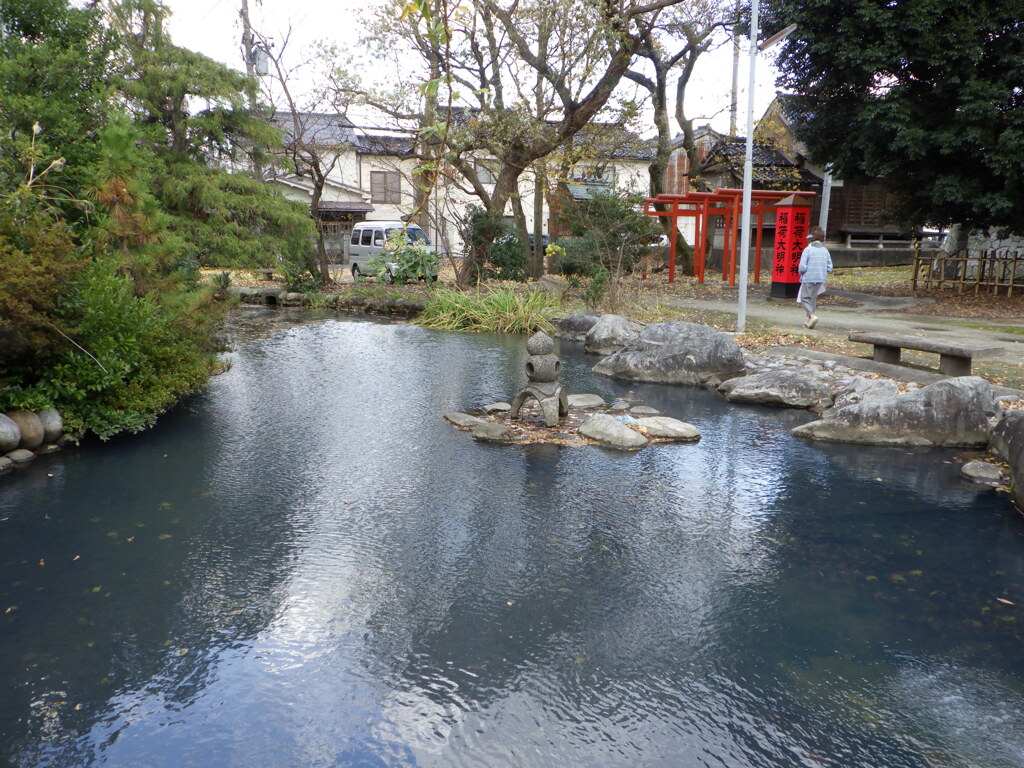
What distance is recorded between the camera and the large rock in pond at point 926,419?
22.1 feet

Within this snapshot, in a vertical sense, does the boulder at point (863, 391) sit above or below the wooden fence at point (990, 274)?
below

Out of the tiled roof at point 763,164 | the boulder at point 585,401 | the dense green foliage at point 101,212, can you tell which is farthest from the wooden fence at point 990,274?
the dense green foliage at point 101,212

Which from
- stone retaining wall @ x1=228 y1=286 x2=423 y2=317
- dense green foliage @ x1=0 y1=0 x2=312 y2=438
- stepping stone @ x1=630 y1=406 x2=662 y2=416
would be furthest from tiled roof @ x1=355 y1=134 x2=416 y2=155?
stepping stone @ x1=630 y1=406 x2=662 y2=416

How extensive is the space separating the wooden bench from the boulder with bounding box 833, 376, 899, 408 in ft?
3.00

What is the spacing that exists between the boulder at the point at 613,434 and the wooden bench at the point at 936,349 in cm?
375

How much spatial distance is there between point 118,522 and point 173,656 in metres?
1.85

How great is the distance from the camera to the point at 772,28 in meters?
15.5

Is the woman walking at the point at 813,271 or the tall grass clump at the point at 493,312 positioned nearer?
the woman walking at the point at 813,271

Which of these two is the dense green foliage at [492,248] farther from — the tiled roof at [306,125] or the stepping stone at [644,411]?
the stepping stone at [644,411]

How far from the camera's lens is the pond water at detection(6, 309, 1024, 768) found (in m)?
3.04

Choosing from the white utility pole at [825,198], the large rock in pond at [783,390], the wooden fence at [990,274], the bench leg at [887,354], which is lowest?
the large rock in pond at [783,390]

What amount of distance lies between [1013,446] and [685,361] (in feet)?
13.8

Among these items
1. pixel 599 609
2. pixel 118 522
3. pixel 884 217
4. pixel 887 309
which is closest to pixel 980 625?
pixel 599 609

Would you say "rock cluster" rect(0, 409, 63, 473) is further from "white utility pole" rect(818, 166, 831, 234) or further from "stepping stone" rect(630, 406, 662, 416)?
"white utility pole" rect(818, 166, 831, 234)
